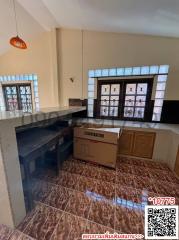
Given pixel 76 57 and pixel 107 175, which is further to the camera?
pixel 76 57

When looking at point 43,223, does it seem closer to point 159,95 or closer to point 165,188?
point 165,188

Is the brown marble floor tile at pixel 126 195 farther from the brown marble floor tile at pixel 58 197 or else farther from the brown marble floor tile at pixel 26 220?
→ the brown marble floor tile at pixel 26 220

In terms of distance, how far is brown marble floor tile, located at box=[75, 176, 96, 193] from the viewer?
5.84ft

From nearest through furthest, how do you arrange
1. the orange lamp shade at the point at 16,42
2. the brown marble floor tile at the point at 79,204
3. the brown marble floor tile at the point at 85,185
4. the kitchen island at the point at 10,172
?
the kitchen island at the point at 10,172 < the brown marble floor tile at the point at 79,204 < the brown marble floor tile at the point at 85,185 < the orange lamp shade at the point at 16,42

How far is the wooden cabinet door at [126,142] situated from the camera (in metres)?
2.59

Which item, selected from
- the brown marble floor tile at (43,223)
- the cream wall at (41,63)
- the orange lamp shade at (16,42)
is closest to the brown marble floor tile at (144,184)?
the brown marble floor tile at (43,223)

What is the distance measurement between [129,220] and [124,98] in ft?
8.15

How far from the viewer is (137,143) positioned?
2576 millimetres

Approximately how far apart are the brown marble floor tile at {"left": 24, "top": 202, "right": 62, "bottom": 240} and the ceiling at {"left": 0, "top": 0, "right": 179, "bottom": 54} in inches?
112

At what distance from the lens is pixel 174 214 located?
4.54ft

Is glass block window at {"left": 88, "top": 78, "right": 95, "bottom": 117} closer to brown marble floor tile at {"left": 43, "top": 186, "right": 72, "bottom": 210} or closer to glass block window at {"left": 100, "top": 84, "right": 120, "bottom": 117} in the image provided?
glass block window at {"left": 100, "top": 84, "right": 120, "bottom": 117}

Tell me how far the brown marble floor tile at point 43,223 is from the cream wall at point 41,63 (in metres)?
2.70

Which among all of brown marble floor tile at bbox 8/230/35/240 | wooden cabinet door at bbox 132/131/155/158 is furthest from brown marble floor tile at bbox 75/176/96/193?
wooden cabinet door at bbox 132/131/155/158

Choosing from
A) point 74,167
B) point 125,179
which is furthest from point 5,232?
point 125,179
